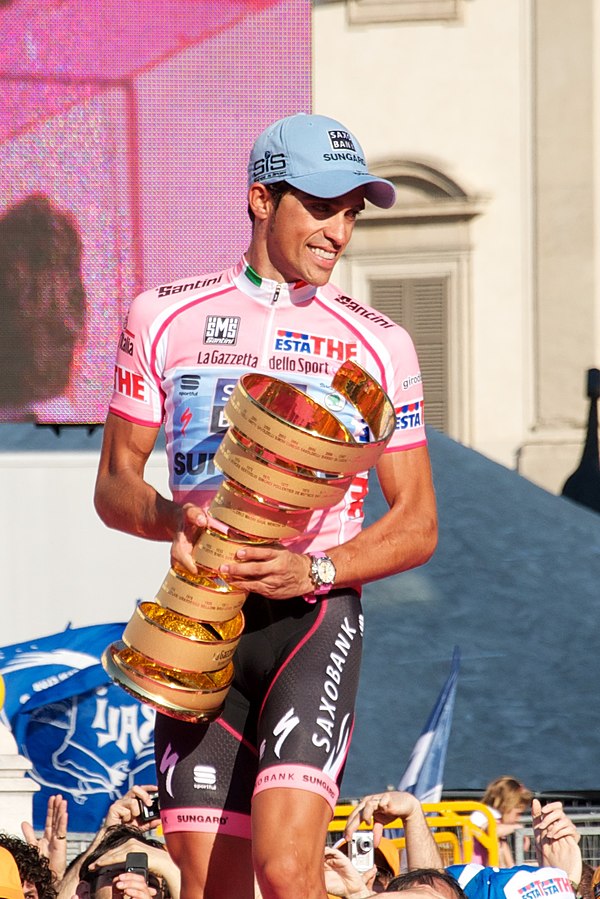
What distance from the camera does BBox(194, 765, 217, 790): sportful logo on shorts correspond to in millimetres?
3465

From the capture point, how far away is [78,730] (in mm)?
9719

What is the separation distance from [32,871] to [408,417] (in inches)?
75.2

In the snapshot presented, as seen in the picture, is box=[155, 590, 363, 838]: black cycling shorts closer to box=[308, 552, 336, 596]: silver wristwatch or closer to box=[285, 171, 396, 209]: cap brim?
box=[308, 552, 336, 596]: silver wristwatch

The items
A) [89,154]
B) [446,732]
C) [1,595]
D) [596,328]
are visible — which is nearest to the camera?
[446,732]

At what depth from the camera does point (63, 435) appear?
38.7 feet

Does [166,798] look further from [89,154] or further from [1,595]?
[89,154]

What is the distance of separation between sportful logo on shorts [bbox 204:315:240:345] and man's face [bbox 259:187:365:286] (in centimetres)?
18

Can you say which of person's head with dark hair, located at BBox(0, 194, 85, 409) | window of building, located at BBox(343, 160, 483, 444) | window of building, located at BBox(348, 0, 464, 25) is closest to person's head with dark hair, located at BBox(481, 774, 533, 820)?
person's head with dark hair, located at BBox(0, 194, 85, 409)

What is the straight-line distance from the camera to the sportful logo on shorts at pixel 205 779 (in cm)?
346

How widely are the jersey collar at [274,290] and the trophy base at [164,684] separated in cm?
90

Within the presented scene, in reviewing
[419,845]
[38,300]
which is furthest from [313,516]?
[38,300]

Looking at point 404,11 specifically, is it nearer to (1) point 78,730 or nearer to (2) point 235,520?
(1) point 78,730

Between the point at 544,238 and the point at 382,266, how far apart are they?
2021mm

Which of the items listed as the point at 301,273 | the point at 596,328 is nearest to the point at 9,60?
the point at 596,328
